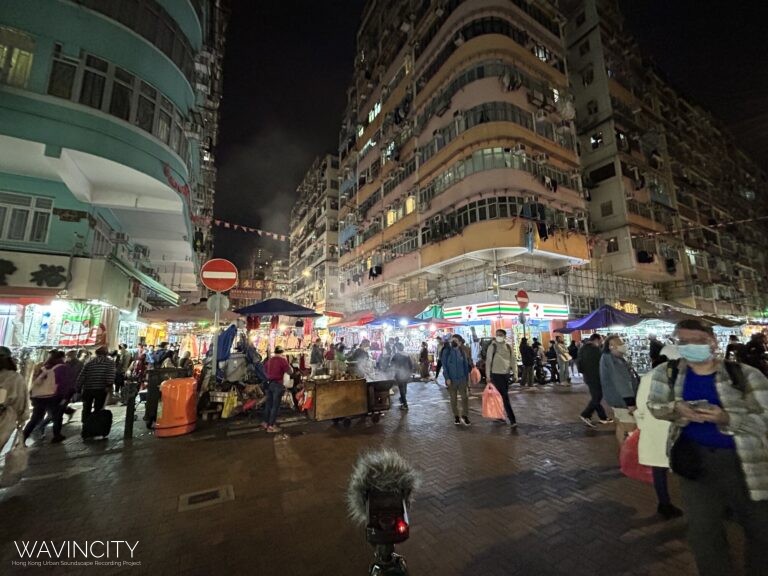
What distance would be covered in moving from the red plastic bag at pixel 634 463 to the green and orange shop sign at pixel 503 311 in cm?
1471

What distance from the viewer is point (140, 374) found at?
44.1 ft

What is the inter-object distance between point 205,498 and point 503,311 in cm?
→ 1677

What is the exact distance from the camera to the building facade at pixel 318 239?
41.3 m

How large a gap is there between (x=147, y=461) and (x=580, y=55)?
38.5 m

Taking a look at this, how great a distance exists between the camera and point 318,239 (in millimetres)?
45094

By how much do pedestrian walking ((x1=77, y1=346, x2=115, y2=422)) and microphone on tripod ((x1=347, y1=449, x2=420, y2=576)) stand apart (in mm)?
8015

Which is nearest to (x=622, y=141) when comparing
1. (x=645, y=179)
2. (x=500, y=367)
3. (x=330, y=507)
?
(x=645, y=179)

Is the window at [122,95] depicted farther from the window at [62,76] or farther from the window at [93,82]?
the window at [62,76]

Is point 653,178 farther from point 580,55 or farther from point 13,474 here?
point 13,474

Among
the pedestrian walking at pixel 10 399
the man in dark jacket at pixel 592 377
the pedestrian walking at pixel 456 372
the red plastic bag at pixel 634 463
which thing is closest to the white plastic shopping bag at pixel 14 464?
the pedestrian walking at pixel 10 399

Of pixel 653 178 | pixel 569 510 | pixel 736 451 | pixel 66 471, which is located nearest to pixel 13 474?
pixel 66 471

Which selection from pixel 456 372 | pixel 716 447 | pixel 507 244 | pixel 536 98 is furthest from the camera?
pixel 536 98

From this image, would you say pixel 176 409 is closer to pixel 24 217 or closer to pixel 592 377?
pixel 24 217

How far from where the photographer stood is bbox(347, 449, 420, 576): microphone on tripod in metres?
1.97
